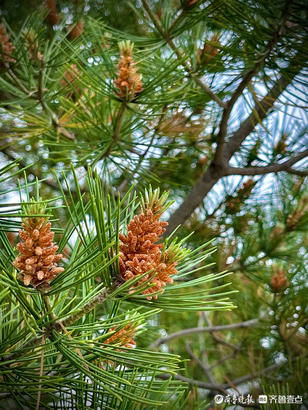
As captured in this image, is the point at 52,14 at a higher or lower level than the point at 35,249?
higher

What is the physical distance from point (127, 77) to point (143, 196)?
0.55 ft

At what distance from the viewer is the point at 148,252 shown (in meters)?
0.28

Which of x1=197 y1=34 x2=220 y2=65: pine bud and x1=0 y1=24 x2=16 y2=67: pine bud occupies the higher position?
x1=0 y1=24 x2=16 y2=67: pine bud

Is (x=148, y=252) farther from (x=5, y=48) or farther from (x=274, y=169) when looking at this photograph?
(x=5, y=48)

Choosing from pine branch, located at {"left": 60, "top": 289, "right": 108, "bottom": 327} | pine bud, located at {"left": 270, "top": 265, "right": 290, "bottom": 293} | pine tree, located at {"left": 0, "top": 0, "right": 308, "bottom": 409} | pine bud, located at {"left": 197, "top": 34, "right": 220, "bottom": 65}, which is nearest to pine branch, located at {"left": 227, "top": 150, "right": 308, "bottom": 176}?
pine tree, located at {"left": 0, "top": 0, "right": 308, "bottom": 409}

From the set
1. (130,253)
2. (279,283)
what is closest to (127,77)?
(130,253)

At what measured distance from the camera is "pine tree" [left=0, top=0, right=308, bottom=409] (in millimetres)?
273

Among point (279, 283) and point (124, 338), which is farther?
point (279, 283)

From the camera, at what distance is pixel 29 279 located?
25 centimetres

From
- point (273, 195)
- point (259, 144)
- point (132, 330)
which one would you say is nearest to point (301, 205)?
point (273, 195)

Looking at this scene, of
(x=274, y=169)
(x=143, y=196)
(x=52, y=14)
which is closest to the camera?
(x=143, y=196)

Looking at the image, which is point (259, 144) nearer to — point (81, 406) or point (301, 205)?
point (301, 205)

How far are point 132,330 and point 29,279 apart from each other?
11 centimetres

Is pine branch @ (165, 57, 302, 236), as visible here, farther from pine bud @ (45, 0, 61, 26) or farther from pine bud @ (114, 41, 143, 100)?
pine bud @ (45, 0, 61, 26)
